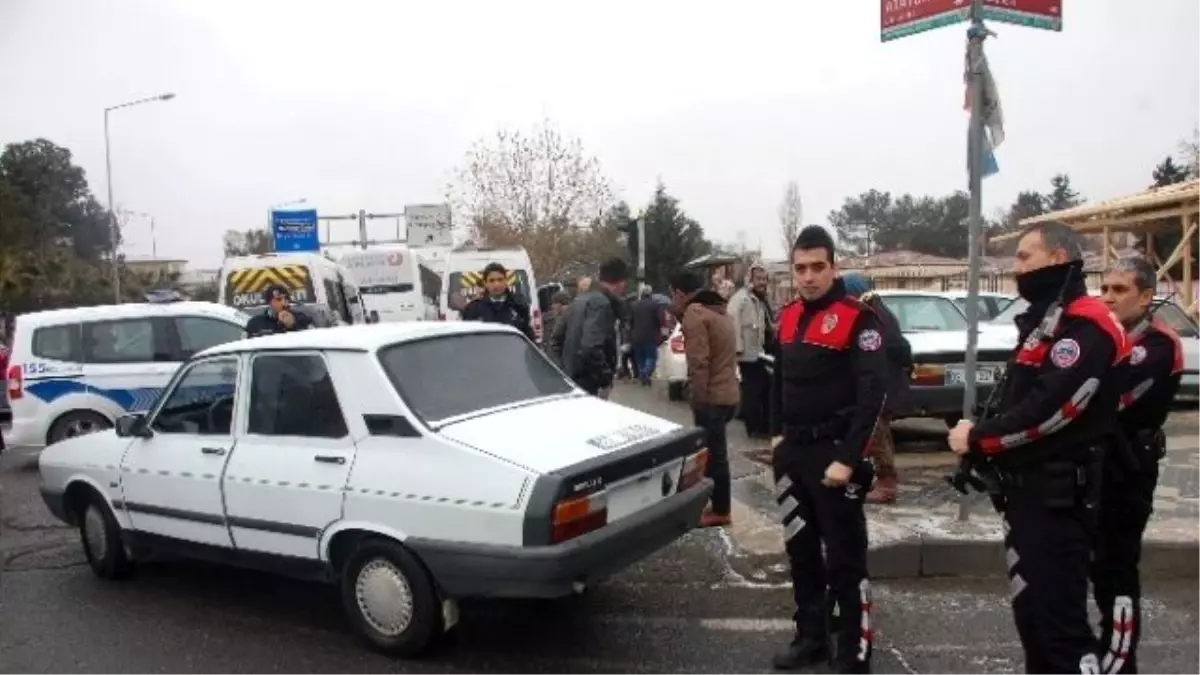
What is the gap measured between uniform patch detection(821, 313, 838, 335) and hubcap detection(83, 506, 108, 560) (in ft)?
14.8

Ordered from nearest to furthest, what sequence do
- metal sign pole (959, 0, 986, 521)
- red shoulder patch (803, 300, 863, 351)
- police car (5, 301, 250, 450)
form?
1. red shoulder patch (803, 300, 863, 351)
2. metal sign pole (959, 0, 986, 521)
3. police car (5, 301, 250, 450)

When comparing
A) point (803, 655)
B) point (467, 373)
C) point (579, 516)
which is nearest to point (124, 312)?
point (467, 373)

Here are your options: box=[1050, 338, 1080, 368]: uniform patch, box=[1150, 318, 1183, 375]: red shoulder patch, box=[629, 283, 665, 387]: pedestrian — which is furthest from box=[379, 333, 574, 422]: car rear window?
box=[629, 283, 665, 387]: pedestrian

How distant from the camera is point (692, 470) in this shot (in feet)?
17.1

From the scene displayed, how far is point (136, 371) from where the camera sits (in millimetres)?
9703

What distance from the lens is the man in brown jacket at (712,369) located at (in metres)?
6.45

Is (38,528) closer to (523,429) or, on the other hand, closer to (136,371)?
(136,371)

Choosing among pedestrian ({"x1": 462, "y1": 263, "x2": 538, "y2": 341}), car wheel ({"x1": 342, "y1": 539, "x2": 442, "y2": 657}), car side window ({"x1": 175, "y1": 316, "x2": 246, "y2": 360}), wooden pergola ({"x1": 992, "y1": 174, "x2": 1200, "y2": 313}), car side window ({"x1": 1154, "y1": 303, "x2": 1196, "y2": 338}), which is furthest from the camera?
wooden pergola ({"x1": 992, "y1": 174, "x2": 1200, "y2": 313})

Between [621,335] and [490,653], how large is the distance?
12479 mm

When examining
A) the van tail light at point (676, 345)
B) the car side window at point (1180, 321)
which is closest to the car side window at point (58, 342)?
the van tail light at point (676, 345)

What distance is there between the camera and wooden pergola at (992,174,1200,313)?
604 inches

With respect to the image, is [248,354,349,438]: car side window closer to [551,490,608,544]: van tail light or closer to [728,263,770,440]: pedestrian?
[551,490,608,544]: van tail light

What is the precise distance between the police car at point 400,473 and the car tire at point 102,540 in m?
0.02

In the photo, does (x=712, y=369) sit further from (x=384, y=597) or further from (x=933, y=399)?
(x=933, y=399)
